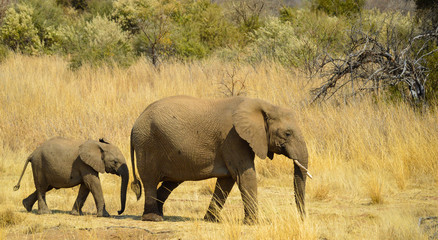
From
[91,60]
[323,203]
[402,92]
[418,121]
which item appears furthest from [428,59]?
[91,60]

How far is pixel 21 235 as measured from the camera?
21.6 ft

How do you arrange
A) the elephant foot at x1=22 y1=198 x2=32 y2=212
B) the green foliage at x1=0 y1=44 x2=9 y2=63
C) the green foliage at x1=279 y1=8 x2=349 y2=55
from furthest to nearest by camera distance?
the green foliage at x1=0 y1=44 x2=9 y2=63, the green foliage at x1=279 y1=8 x2=349 y2=55, the elephant foot at x1=22 y1=198 x2=32 y2=212

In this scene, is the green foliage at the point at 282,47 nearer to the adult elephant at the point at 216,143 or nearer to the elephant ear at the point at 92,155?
the adult elephant at the point at 216,143

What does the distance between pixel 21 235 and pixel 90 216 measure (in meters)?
1.09

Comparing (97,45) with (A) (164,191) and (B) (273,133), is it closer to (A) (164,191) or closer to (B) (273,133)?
(A) (164,191)

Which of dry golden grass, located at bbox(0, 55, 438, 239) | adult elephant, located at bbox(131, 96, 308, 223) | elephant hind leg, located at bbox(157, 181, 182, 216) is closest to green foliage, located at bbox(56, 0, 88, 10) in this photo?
dry golden grass, located at bbox(0, 55, 438, 239)

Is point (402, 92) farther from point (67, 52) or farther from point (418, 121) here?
point (67, 52)

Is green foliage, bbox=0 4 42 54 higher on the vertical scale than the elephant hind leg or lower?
higher

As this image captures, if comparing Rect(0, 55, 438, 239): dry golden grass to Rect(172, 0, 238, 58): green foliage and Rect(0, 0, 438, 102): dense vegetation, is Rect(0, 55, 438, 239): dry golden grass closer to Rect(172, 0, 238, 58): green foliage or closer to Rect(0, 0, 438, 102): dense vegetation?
Rect(0, 0, 438, 102): dense vegetation

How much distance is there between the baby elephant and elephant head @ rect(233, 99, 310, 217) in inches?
69.1

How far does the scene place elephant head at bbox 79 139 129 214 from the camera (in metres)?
7.82

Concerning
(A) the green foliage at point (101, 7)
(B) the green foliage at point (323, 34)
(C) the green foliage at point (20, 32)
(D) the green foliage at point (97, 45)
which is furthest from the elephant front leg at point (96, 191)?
(A) the green foliage at point (101, 7)

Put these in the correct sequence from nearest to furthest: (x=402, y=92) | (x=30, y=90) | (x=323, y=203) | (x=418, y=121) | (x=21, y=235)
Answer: (x=21, y=235), (x=323, y=203), (x=418, y=121), (x=402, y=92), (x=30, y=90)

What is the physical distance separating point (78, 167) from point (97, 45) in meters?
11.9
